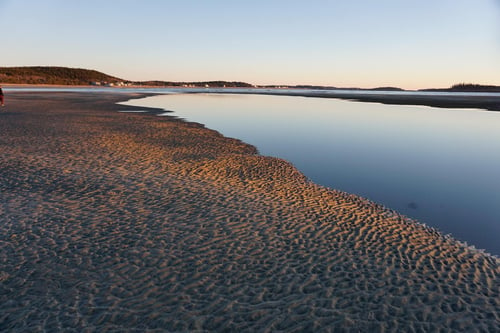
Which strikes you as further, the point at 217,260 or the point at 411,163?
the point at 411,163

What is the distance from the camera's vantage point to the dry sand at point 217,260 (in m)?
6.90

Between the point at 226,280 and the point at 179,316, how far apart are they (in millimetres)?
1598

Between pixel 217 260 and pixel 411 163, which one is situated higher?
pixel 411 163

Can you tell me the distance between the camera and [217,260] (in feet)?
29.6

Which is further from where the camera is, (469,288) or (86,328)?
(469,288)

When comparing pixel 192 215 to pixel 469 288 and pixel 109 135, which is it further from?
pixel 109 135

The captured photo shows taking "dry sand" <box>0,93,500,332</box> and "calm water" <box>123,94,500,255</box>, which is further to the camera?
"calm water" <box>123,94,500,255</box>

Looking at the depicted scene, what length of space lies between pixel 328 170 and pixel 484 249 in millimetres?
10632

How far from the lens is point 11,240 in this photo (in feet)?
31.6

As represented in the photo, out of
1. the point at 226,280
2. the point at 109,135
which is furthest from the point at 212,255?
the point at 109,135

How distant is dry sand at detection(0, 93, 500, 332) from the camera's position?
690 centimetres

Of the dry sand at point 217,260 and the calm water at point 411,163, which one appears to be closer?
the dry sand at point 217,260

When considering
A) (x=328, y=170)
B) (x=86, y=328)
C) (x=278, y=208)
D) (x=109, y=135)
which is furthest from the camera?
(x=109, y=135)

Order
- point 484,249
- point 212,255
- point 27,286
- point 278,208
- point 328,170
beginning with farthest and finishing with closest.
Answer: point 328,170, point 278,208, point 484,249, point 212,255, point 27,286
